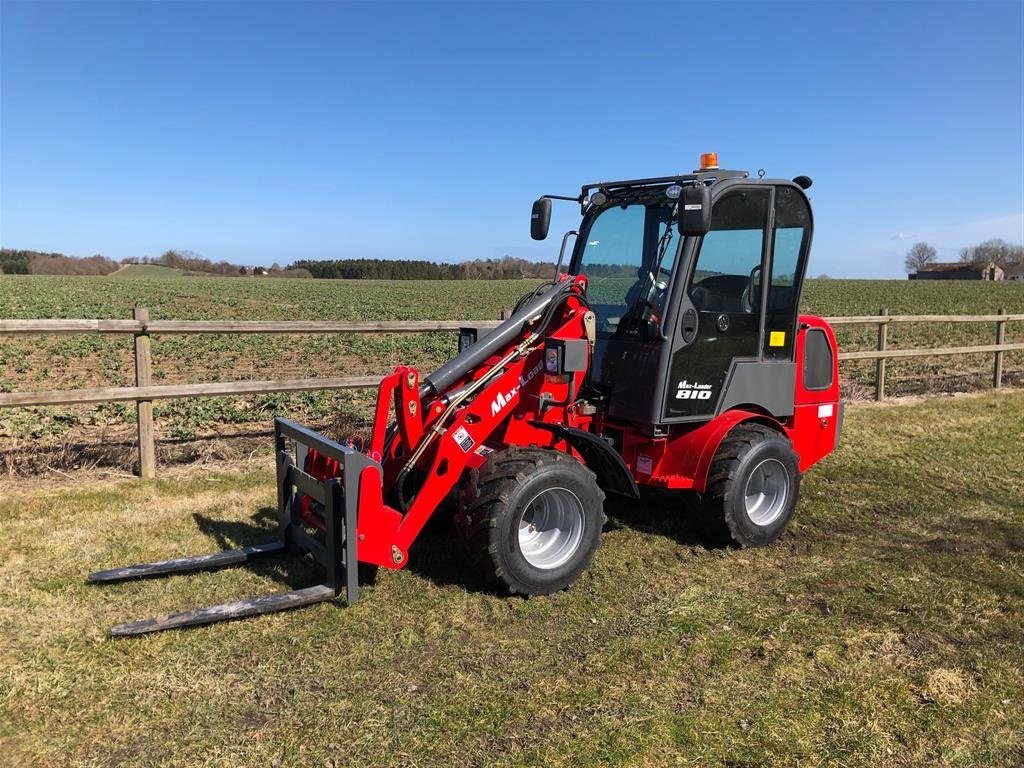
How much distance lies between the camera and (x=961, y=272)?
102 m

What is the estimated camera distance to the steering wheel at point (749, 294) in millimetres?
4980

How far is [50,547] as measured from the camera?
4.85 metres

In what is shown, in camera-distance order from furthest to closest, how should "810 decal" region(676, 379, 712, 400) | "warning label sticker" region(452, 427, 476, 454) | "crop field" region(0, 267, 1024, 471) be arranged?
"crop field" region(0, 267, 1024, 471), "810 decal" region(676, 379, 712, 400), "warning label sticker" region(452, 427, 476, 454)

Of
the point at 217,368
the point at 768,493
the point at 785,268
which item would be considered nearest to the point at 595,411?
the point at 768,493

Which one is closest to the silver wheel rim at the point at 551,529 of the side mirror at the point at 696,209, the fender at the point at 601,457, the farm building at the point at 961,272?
the fender at the point at 601,457

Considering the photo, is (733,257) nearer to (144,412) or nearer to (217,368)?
(144,412)

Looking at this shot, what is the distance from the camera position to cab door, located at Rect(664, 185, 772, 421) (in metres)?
4.70

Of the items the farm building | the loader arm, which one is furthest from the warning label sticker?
the farm building

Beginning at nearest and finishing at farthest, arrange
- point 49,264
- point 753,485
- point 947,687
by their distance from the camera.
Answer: point 947,687 < point 753,485 < point 49,264

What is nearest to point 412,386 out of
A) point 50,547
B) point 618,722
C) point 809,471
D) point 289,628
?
point 289,628

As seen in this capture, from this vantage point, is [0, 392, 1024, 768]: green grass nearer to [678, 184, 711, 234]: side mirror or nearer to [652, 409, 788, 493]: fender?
[652, 409, 788, 493]: fender

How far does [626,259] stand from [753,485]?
5.75 feet

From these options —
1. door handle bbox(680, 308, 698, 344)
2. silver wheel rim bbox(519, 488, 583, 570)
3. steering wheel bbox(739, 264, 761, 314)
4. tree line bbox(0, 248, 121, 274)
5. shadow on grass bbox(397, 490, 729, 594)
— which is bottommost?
shadow on grass bbox(397, 490, 729, 594)

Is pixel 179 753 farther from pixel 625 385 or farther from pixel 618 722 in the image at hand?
pixel 625 385
